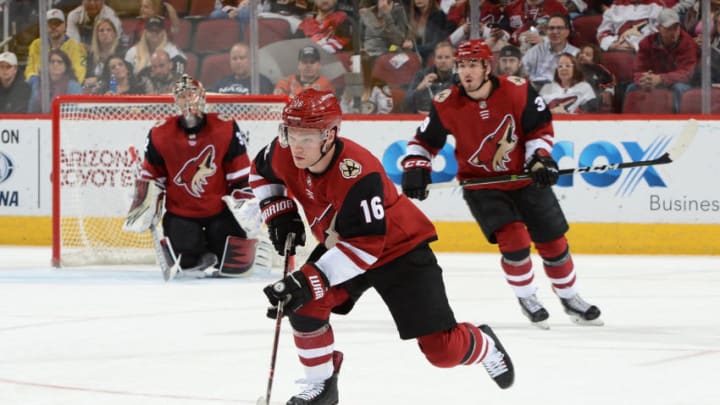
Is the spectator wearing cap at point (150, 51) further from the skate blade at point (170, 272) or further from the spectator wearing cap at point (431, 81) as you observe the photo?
the skate blade at point (170, 272)

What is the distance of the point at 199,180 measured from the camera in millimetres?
6449

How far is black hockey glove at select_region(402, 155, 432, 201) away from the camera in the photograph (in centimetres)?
459

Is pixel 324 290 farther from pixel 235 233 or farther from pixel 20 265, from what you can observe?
→ pixel 20 265

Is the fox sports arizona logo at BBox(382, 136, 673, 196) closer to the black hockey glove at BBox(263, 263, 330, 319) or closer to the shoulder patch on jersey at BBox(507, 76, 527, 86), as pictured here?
the shoulder patch on jersey at BBox(507, 76, 527, 86)

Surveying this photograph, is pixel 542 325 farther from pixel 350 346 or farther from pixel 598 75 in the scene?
pixel 598 75

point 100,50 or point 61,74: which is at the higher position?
point 100,50

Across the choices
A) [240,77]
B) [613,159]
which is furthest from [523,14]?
[240,77]

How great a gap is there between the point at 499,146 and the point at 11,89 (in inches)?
186

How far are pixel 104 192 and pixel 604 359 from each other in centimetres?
413

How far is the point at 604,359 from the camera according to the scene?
149 inches

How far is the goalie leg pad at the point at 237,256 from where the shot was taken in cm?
642

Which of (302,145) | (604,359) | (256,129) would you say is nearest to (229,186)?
(256,129)

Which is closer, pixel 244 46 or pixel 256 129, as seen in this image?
pixel 256 129

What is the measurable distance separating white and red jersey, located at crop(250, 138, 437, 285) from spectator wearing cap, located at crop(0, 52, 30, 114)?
5.61m
